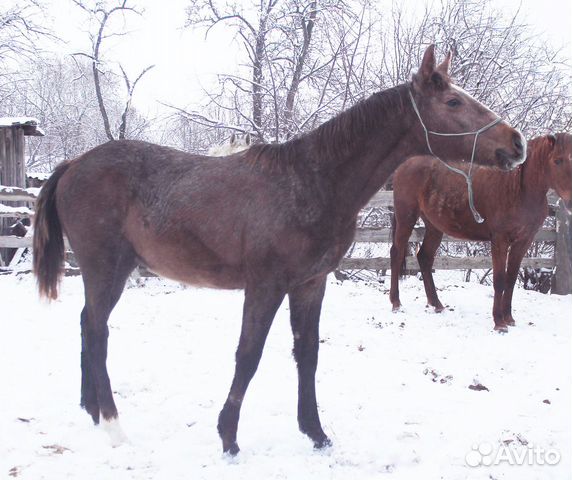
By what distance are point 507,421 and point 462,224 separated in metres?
3.34

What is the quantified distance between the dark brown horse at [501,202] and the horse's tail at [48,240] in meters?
4.03

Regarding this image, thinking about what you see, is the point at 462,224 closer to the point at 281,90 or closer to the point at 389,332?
the point at 389,332

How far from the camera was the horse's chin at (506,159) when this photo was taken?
2.65m

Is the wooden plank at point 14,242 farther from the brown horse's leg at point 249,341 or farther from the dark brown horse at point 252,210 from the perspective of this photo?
the brown horse's leg at point 249,341

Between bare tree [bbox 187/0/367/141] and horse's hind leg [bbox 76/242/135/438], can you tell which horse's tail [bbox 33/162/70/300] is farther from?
bare tree [bbox 187/0/367/141]

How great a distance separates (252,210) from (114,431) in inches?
63.8

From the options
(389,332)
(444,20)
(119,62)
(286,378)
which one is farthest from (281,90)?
(286,378)

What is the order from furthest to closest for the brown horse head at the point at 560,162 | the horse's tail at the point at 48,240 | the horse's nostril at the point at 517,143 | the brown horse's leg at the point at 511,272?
the brown horse's leg at the point at 511,272, the brown horse head at the point at 560,162, the horse's tail at the point at 48,240, the horse's nostril at the point at 517,143

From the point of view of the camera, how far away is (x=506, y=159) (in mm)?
2670

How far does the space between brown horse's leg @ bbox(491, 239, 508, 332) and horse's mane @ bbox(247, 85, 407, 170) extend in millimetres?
3585

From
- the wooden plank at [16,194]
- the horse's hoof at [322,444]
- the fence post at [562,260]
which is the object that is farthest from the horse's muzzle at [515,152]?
the wooden plank at [16,194]

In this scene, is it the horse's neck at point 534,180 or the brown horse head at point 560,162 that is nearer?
the brown horse head at point 560,162

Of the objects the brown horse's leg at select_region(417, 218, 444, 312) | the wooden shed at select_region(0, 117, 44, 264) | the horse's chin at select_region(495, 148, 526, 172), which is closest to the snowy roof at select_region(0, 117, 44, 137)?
the wooden shed at select_region(0, 117, 44, 264)

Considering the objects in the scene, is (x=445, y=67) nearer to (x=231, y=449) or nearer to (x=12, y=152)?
(x=231, y=449)
